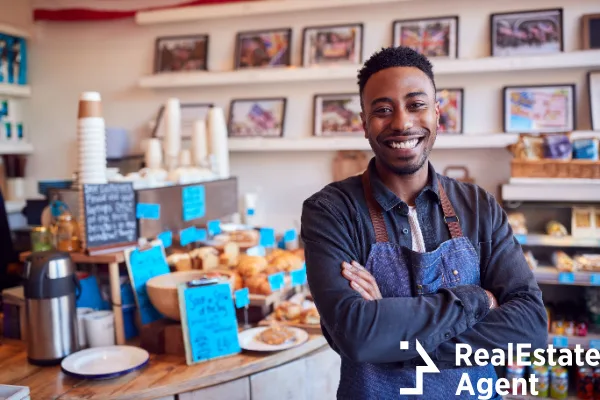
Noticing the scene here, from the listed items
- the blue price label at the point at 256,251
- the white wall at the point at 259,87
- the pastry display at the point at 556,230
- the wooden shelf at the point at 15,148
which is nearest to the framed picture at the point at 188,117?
the white wall at the point at 259,87

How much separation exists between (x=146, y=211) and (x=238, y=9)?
218cm

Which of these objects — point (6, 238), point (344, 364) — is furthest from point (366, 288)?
point (6, 238)

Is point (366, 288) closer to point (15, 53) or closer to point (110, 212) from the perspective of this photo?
point (110, 212)

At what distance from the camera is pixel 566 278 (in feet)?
10.8

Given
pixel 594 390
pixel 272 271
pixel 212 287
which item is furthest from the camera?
pixel 594 390

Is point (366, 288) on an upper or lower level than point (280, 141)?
lower

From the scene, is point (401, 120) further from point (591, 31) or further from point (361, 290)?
point (591, 31)

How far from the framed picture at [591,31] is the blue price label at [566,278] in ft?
4.68

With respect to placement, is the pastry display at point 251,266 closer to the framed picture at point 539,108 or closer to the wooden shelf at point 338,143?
the wooden shelf at point 338,143

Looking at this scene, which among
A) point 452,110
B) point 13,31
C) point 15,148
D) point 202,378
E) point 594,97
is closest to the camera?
point 202,378

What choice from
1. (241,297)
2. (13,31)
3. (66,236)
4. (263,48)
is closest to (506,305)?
(241,297)

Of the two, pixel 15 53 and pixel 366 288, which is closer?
pixel 366 288

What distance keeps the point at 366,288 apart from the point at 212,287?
0.93 m

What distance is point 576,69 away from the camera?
12.1ft
